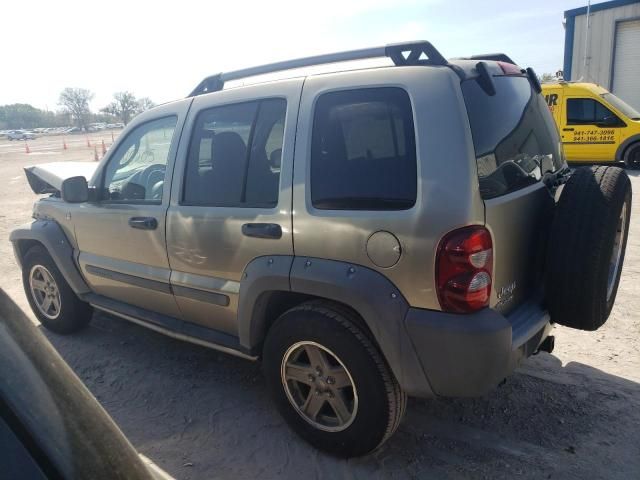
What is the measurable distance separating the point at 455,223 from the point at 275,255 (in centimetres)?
99

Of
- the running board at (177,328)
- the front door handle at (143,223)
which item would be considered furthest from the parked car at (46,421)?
the front door handle at (143,223)

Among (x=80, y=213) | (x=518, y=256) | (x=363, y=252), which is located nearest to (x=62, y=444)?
(x=363, y=252)

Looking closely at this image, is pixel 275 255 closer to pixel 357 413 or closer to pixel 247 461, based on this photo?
pixel 357 413

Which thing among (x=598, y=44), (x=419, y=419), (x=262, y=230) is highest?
(x=598, y=44)

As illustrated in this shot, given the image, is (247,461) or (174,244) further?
(174,244)

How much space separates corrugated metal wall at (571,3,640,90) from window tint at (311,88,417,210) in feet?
60.2

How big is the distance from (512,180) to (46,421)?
7.19ft

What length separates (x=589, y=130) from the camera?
39.0ft

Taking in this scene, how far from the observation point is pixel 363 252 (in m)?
2.37

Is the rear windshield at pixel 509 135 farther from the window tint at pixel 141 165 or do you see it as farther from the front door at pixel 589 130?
the front door at pixel 589 130

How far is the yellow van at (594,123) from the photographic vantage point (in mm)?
11594

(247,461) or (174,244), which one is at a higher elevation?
(174,244)

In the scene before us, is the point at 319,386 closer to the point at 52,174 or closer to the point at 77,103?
the point at 52,174

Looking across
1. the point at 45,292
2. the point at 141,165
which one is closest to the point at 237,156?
the point at 141,165
